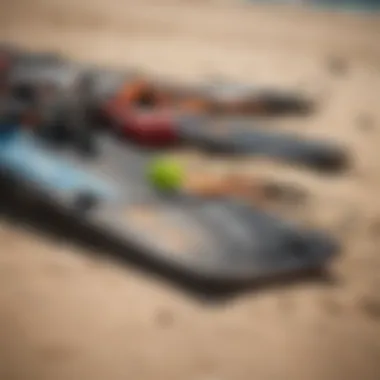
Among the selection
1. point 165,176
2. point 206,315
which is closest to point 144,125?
point 165,176

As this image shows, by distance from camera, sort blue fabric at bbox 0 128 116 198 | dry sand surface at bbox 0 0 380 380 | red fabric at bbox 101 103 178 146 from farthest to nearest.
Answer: red fabric at bbox 101 103 178 146 < blue fabric at bbox 0 128 116 198 < dry sand surface at bbox 0 0 380 380

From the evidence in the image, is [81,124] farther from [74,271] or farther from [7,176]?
[74,271]

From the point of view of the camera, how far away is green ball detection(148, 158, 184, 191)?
867 mm

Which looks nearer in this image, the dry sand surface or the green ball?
the dry sand surface

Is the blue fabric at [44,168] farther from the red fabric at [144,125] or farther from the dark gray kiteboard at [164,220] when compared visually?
the red fabric at [144,125]

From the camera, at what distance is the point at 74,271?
0.77 metres

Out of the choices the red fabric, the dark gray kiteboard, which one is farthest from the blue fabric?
the red fabric

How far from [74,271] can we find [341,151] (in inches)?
15.2

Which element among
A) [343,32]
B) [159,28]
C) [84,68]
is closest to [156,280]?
[84,68]

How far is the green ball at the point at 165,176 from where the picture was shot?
2.84ft

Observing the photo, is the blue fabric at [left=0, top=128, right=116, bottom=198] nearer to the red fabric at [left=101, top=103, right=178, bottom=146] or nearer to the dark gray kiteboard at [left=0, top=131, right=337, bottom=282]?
the dark gray kiteboard at [left=0, top=131, right=337, bottom=282]

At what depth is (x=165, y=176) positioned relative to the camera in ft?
2.89

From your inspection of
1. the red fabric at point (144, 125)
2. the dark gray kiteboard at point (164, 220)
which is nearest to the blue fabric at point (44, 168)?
the dark gray kiteboard at point (164, 220)

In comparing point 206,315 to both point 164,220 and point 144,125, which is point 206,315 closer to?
point 164,220
